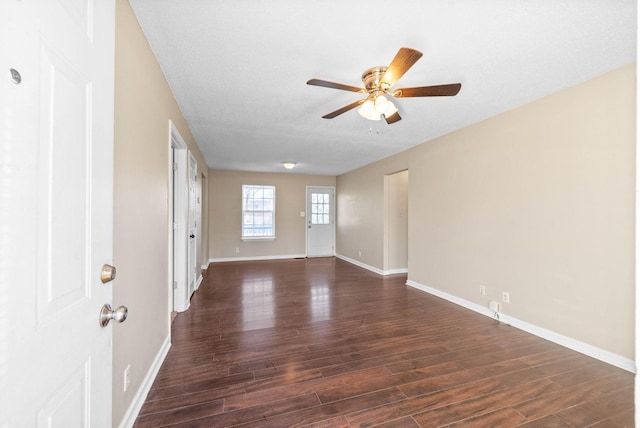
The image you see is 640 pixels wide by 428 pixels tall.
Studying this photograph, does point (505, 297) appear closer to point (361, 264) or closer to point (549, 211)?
point (549, 211)

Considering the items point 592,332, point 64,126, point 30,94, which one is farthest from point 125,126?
point 592,332

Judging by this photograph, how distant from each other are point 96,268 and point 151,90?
1.56 m

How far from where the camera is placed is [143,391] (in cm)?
162

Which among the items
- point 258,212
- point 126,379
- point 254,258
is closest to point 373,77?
point 126,379

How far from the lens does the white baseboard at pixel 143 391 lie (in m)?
1.39

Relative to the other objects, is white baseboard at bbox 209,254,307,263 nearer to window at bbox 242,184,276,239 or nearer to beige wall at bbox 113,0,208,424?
window at bbox 242,184,276,239

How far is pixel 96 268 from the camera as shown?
78cm

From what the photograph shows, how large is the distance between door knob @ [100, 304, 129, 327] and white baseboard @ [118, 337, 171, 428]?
0.97m

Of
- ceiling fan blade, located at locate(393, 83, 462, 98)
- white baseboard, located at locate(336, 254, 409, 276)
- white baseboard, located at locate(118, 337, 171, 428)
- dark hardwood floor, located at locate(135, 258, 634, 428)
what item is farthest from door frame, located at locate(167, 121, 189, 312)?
white baseboard, located at locate(336, 254, 409, 276)

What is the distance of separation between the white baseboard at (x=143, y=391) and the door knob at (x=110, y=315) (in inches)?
38.0

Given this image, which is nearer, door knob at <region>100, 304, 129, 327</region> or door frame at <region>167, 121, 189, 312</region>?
door knob at <region>100, 304, 129, 327</region>

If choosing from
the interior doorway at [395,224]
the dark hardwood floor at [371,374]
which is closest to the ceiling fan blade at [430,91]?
the dark hardwood floor at [371,374]

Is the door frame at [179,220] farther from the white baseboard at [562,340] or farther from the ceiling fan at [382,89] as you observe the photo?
the white baseboard at [562,340]

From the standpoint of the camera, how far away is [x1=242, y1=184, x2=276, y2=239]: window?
21.6 feet
